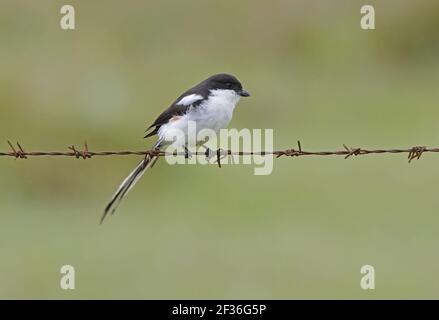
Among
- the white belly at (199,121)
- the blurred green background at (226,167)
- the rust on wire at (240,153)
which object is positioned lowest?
the rust on wire at (240,153)

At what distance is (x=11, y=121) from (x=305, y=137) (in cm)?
434

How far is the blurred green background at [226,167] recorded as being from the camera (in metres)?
15.3

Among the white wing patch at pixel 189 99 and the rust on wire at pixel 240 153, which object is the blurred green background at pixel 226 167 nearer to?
the white wing patch at pixel 189 99

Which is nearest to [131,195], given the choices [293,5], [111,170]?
[111,170]

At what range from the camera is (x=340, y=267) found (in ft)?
50.8

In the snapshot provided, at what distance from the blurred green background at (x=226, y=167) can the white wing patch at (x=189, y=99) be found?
154 inches

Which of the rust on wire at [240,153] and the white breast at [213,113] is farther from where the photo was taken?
the white breast at [213,113]

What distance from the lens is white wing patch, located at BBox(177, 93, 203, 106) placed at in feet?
34.6

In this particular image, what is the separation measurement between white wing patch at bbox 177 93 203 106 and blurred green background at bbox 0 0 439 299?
12.8 feet

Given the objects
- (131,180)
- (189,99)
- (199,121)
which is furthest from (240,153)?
(189,99)

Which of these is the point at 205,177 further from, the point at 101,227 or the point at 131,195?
the point at 101,227

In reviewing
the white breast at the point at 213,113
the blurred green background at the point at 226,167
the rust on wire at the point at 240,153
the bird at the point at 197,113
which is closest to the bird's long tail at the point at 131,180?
the bird at the point at 197,113

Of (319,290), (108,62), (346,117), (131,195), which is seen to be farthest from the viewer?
(108,62)

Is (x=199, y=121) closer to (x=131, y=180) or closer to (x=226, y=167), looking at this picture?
(x=131, y=180)
